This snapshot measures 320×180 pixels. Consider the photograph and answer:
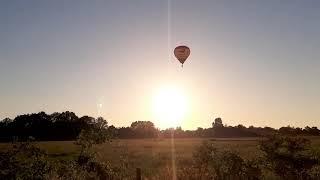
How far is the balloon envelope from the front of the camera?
1383 inches

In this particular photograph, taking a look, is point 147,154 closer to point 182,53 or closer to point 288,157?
point 182,53

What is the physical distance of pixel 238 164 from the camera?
2248 centimetres

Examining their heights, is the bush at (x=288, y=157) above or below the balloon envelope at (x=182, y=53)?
below

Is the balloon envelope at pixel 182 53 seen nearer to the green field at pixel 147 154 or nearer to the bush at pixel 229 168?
the green field at pixel 147 154

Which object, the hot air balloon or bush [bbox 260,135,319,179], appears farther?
the hot air balloon

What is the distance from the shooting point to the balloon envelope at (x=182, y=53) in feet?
115

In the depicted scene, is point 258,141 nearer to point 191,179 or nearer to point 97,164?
point 191,179

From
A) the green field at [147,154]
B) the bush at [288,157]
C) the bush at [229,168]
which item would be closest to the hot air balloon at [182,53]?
the green field at [147,154]

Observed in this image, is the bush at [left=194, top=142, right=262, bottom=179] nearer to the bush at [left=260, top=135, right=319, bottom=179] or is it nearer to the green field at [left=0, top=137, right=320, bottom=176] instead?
the bush at [left=260, top=135, right=319, bottom=179]

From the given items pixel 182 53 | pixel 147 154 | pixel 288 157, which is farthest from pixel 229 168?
pixel 147 154

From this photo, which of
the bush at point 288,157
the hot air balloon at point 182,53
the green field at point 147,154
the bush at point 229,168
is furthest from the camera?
the hot air balloon at point 182,53

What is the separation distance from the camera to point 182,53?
116ft

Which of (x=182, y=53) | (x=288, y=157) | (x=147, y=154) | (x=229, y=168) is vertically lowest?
(x=229, y=168)

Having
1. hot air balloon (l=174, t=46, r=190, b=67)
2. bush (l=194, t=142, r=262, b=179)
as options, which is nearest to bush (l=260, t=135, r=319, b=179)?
bush (l=194, t=142, r=262, b=179)
